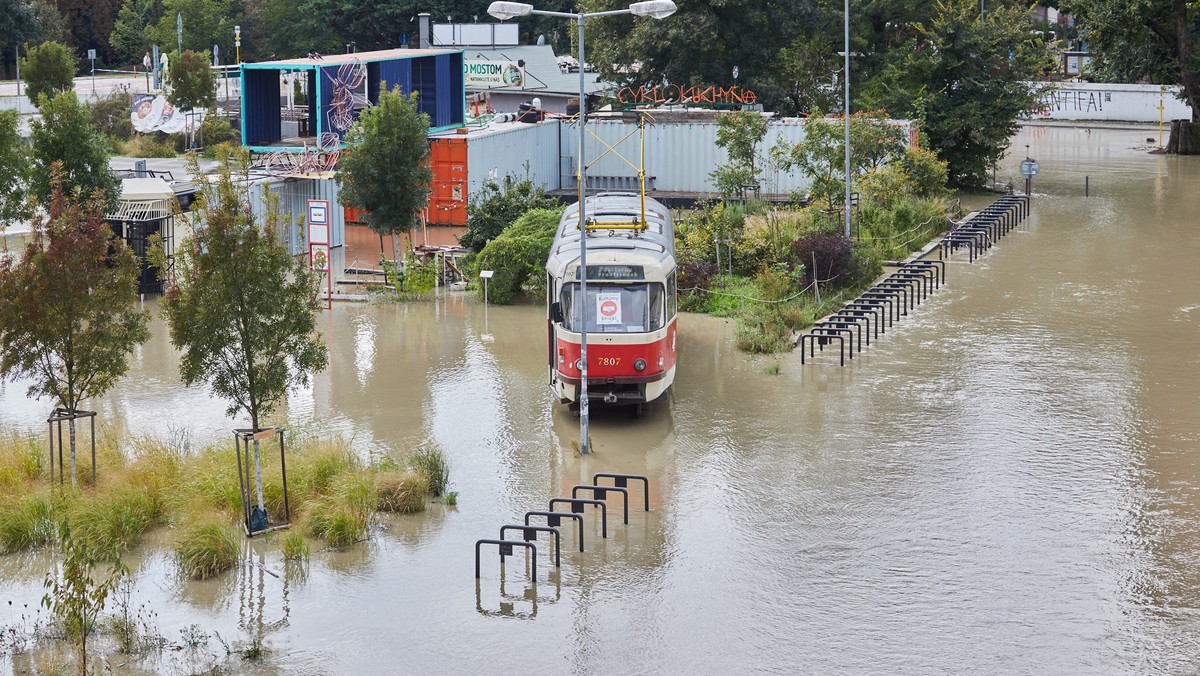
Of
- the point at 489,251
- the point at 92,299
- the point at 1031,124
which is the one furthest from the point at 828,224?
the point at 1031,124

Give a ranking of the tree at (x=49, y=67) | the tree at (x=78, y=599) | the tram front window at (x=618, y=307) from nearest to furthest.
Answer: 1. the tree at (x=78, y=599)
2. the tram front window at (x=618, y=307)
3. the tree at (x=49, y=67)

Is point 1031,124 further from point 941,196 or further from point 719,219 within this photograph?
point 719,219

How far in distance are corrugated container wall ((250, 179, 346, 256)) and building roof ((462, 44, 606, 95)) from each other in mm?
23578

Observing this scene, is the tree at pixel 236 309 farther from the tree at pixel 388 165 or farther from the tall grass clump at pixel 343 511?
the tree at pixel 388 165

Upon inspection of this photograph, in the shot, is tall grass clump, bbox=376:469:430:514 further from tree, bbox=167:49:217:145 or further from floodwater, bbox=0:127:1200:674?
tree, bbox=167:49:217:145

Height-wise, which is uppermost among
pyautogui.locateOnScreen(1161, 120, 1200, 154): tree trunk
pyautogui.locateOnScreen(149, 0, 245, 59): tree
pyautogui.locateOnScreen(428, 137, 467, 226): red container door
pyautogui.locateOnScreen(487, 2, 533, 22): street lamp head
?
pyautogui.locateOnScreen(149, 0, 245, 59): tree

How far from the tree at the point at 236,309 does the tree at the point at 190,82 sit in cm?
4236

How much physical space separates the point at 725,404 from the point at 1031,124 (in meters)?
53.9

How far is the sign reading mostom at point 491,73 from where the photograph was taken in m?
63.2

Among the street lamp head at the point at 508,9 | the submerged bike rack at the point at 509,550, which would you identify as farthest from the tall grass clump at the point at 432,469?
the street lamp head at the point at 508,9

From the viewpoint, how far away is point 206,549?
16.5 meters

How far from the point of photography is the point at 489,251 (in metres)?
31.9

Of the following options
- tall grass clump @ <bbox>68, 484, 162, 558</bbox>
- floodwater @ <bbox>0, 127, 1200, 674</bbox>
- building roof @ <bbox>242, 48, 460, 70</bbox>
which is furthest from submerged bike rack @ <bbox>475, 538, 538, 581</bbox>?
building roof @ <bbox>242, 48, 460, 70</bbox>

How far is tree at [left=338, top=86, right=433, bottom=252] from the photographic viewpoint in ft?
105
